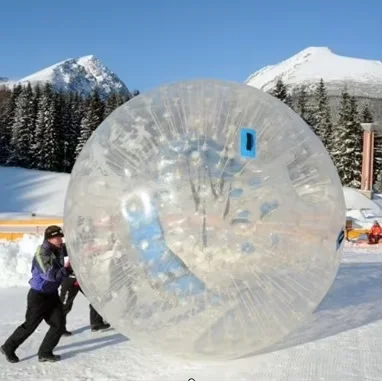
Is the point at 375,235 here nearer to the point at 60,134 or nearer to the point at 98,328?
the point at 98,328

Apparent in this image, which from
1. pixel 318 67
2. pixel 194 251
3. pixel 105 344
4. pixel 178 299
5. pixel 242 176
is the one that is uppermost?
pixel 318 67

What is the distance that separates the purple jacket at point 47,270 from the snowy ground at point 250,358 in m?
0.69

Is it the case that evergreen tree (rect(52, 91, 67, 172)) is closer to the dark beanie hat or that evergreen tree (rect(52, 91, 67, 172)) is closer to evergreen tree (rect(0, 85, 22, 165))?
evergreen tree (rect(0, 85, 22, 165))

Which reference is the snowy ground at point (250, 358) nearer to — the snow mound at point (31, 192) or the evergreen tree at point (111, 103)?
the snow mound at point (31, 192)

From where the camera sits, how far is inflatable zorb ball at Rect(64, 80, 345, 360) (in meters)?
4.06

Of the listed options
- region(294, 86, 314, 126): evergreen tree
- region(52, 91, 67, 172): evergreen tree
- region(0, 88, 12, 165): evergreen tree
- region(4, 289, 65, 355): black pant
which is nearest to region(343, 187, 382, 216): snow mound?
region(294, 86, 314, 126): evergreen tree

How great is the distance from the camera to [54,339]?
514 cm

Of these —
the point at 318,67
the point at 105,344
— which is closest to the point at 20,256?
the point at 105,344

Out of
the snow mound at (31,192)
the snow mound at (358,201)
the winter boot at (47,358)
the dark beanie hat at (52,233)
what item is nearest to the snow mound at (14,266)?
the winter boot at (47,358)

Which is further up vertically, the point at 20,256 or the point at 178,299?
the point at 178,299

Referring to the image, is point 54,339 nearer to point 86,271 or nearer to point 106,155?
point 86,271

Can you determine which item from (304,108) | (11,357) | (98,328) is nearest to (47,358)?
(11,357)

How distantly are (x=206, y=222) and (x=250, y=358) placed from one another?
59.3 inches

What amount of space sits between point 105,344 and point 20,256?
4.81 m
